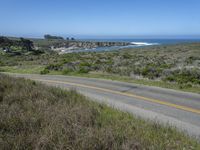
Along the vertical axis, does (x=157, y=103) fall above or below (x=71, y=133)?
below

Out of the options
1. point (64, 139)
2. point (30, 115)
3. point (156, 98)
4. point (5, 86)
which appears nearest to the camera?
point (64, 139)

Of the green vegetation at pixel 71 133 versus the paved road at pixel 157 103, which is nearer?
the green vegetation at pixel 71 133

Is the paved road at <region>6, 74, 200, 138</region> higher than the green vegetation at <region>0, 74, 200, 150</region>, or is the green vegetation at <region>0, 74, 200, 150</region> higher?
the green vegetation at <region>0, 74, 200, 150</region>

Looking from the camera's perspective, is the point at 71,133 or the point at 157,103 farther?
the point at 157,103

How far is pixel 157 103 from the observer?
10.7 metres

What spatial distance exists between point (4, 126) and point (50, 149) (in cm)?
147

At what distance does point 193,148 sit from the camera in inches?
188

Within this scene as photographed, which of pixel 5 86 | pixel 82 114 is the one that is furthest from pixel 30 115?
pixel 5 86

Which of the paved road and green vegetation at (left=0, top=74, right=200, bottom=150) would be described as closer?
green vegetation at (left=0, top=74, right=200, bottom=150)

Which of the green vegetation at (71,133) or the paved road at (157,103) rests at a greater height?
the green vegetation at (71,133)

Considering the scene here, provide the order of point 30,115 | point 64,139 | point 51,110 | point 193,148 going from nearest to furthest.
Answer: point 64,139, point 193,148, point 30,115, point 51,110

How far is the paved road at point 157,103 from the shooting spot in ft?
26.6

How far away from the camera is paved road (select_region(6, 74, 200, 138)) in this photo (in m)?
8.09

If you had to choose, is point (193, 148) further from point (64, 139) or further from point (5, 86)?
point (5, 86)
